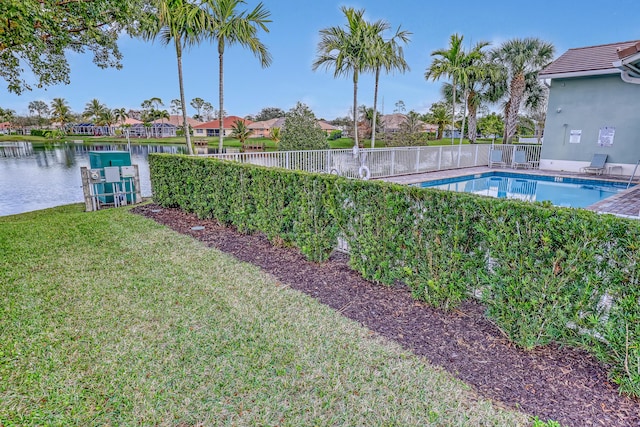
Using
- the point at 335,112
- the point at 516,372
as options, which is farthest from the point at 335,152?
the point at 335,112

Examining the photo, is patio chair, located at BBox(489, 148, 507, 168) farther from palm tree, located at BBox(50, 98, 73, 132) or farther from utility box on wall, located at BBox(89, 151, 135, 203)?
palm tree, located at BBox(50, 98, 73, 132)

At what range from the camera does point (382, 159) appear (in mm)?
12625

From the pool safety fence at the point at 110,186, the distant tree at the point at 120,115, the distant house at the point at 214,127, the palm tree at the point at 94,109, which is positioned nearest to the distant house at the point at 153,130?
the distant tree at the point at 120,115

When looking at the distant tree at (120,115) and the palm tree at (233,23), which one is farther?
the distant tree at (120,115)

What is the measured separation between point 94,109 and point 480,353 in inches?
3186

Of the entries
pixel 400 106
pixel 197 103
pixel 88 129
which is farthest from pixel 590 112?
pixel 88 129

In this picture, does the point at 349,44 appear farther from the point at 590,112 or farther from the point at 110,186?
the point at 110,186

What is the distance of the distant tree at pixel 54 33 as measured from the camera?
4215 mm

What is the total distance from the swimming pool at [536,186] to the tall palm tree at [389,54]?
18.2 feet

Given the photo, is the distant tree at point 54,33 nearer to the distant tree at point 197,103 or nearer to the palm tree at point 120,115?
the palm tree at point 120,115

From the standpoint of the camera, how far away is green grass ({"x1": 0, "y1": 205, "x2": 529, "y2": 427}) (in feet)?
6.84

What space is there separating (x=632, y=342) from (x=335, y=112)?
55.1 m

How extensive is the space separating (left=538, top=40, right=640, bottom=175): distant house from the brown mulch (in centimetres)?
1375

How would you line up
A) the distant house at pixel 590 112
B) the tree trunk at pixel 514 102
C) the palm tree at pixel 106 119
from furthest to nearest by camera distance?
the palm tree at pixel 106 119 < the tree trunk at pixel 514 102 < the distant house at pixel 590 112
